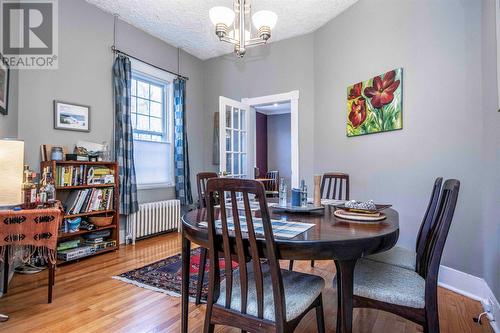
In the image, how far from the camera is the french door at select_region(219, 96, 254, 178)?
397 cm

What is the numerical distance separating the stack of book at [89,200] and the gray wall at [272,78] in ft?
6.41

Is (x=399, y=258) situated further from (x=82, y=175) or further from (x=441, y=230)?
(x=82, y=175)

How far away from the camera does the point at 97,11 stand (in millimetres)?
3410

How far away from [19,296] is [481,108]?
12.6 feet

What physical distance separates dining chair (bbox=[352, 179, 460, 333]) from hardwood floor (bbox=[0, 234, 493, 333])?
56 centimetres

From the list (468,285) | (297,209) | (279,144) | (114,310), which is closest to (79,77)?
(114,310)

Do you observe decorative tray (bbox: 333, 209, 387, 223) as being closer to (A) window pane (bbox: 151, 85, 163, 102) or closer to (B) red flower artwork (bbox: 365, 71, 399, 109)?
(B) red flower artwork (bbox: 365, 71, 399, 109)

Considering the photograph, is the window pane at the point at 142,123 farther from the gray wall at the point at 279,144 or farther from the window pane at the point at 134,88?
the gray wall at the point at 279,144

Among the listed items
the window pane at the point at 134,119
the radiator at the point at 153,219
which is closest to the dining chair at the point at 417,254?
the radiator at the point at 153,219

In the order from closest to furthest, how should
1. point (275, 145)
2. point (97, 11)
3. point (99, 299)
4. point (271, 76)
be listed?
point (99, 299), point (97, 11), point (271, 76), point (275, 145)

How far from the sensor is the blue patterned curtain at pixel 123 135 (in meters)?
3.55

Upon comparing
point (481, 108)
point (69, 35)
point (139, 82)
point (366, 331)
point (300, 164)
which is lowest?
point (366, 331)

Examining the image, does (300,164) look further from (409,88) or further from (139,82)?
(139,82)

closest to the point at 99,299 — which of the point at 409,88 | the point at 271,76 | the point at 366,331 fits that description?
the point at 366,331
